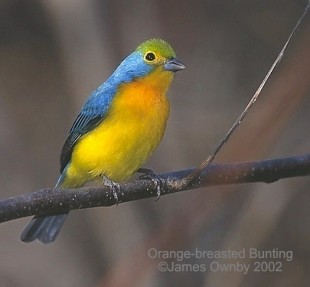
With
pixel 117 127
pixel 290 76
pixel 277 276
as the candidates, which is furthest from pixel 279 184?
pixel 290 76

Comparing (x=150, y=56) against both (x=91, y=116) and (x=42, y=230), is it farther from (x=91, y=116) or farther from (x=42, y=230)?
(x=42, y=230)

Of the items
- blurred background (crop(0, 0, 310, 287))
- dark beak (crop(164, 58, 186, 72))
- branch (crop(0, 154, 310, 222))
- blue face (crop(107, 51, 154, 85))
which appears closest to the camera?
branch (crop(0, 154, 310, 222))

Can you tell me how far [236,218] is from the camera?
5.18 metres

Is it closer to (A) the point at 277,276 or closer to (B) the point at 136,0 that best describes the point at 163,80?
(A) the point at 277,276

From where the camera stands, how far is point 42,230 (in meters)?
4.02

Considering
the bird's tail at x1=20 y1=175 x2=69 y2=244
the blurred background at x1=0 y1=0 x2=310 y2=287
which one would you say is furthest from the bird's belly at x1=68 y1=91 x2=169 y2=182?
the blurred background at x1=0 y1=0 x2=310 y2=287

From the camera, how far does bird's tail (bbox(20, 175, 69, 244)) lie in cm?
394

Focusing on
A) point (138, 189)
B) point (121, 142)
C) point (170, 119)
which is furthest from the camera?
point (170, 119)

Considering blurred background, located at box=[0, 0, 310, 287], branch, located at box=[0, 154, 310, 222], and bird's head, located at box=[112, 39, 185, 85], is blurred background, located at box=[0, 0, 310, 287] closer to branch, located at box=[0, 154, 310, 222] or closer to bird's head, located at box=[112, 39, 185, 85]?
bird's head, located at box=[112, 39, 185, 85]

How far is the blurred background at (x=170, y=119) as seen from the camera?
222 inches

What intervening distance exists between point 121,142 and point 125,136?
0.11ft

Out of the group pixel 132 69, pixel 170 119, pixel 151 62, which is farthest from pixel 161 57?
pixel 170 119

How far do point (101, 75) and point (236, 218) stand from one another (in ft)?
5.24

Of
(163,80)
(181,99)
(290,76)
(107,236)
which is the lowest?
(107,236)
